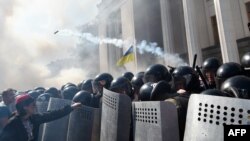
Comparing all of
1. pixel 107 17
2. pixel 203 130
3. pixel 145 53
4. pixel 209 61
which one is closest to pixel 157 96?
pixel 203 130

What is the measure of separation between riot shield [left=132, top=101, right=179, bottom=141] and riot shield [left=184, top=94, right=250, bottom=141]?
1.28 ft

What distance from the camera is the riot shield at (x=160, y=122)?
9.92ft

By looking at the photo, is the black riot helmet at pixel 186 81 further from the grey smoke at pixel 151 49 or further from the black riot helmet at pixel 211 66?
the grey smoke at pixel 151 49

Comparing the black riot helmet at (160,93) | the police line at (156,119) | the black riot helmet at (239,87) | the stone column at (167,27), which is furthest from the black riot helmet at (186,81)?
the stone column at (167,27)

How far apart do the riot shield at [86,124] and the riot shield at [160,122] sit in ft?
5.76

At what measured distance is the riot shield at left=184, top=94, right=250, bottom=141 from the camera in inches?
88.1

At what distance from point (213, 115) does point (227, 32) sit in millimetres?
14562

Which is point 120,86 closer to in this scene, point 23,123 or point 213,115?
point 23,123

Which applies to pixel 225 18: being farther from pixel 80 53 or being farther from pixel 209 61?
pixel 80 53

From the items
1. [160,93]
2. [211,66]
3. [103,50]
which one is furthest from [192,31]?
[160,93]

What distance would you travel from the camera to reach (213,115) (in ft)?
7.87

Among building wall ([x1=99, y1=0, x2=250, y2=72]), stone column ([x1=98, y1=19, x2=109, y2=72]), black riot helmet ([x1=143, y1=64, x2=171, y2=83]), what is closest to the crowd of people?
black riot helmet ([x1=143, y1=64, x2=171, y2=83])

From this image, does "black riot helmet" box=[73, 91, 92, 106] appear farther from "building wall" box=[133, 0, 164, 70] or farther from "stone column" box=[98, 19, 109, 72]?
"stone column" box=[98, 19, 109, 72]

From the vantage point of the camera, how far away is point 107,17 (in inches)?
1238
